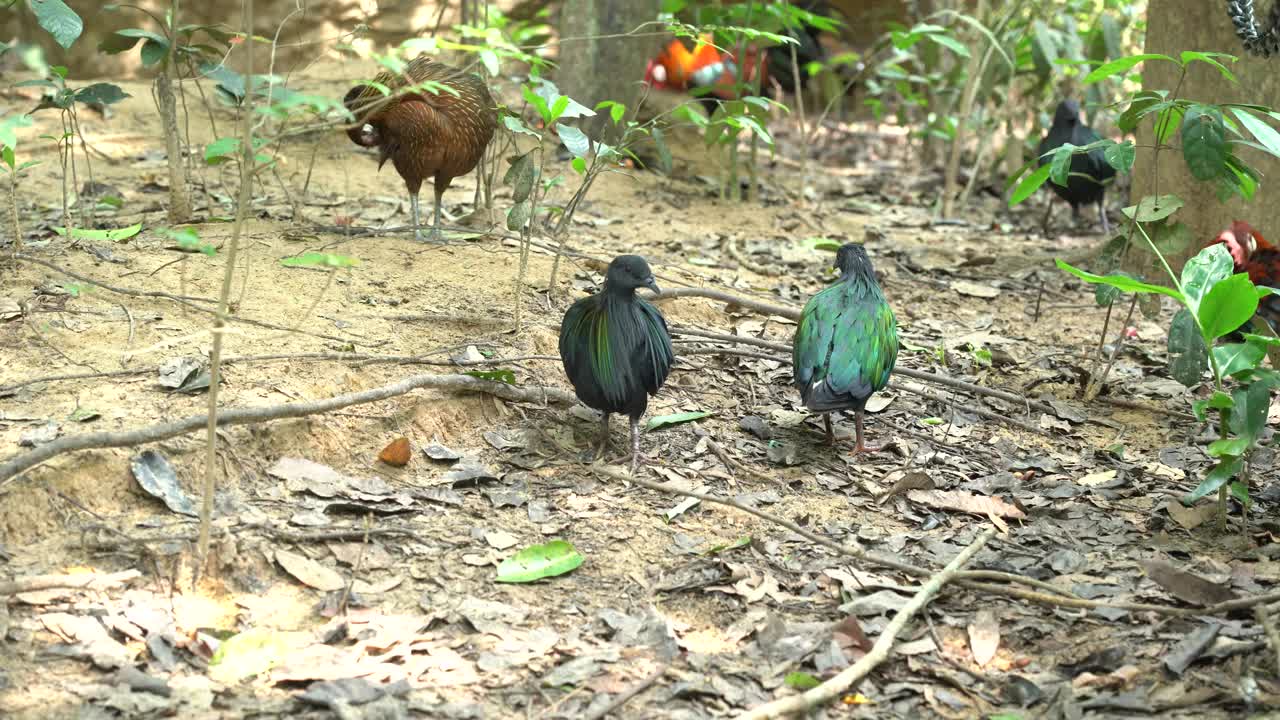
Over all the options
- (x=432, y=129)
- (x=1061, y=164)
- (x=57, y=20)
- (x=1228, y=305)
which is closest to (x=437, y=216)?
(x=432, y=129)

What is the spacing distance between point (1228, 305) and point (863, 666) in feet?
5.10

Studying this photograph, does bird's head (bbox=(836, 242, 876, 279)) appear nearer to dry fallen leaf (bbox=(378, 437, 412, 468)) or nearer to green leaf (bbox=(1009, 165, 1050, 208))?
green leaf (bbox=(1009, 165, 1050, 208))

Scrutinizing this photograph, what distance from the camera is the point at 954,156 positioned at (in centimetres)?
778

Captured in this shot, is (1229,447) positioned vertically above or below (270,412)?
above

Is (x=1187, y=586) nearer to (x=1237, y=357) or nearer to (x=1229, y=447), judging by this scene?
(x=1229, y=447)

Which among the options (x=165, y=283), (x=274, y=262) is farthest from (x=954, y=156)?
(x=165, y=283)

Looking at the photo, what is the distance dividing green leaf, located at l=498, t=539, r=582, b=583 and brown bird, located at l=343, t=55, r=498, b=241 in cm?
226

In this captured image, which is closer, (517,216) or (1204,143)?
(1204,143)

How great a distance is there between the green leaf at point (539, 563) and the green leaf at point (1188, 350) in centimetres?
217

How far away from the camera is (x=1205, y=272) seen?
3.52 meters

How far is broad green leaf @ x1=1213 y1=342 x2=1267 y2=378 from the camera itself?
3348mm

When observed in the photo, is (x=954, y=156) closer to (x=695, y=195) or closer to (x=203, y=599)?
(x=695, y=195)

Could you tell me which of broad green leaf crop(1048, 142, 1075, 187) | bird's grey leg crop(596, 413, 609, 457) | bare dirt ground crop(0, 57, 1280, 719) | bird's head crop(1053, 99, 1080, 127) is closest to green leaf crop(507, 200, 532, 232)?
bare dirt ground crop(0, 57, 1280, 719)

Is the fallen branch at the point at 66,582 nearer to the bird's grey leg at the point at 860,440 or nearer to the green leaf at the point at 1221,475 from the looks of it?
the bird's grey leg at the point at 860,440
